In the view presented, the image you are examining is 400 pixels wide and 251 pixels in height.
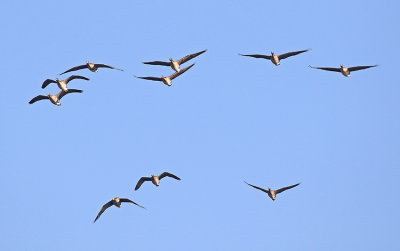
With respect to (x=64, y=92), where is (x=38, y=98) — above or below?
below

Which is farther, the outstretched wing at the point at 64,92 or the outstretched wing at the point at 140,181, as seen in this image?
the outstretched wing at the point at 140,181

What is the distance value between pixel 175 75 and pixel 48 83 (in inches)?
441

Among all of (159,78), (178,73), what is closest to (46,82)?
(159,78)

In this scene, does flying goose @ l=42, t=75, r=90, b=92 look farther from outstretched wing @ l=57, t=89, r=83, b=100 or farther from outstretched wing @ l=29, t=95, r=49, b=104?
outstretched wing @ l=29, t=95, r=49, b=104

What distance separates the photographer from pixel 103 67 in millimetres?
61062

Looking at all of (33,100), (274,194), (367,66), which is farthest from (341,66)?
(33,100)

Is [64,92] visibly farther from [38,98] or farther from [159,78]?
[159,78]

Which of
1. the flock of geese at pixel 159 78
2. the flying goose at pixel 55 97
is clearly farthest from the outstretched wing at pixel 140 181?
the flying goose at pixel 55 97

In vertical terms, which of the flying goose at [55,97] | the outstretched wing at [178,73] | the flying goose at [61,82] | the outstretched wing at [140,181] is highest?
the flying goose at [61,82]

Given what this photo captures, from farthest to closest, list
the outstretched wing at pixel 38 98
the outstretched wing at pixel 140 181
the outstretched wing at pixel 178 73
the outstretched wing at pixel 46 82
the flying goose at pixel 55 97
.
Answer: the outstretched wing at pixel 140 181, the outstretched wing at pixel 38 98, the flying goose at pixel 55 97, the outstretched wing at pixel 46 82, the outstretched wing at pixel 178 73

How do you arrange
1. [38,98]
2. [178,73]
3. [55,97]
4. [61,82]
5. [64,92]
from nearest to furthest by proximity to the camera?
[178,73] < [61,82] < [64,92] < [55,97] < [38,98]

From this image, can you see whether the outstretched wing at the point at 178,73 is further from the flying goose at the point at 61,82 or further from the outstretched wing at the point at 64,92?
the outstretched wing at the point at 64,92

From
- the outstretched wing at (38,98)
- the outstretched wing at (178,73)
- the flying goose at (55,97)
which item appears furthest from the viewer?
the outstretched wing at (38,98)

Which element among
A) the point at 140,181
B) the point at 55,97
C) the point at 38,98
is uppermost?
the point at 38,98
